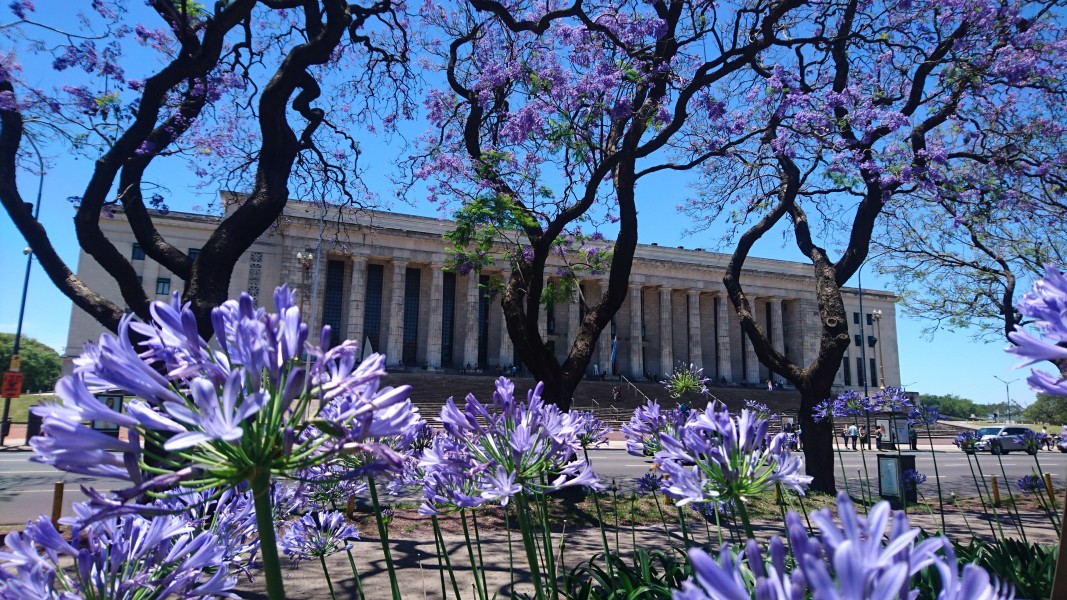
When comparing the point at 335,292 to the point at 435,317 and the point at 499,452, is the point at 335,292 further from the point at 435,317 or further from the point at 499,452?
the point at 499,452

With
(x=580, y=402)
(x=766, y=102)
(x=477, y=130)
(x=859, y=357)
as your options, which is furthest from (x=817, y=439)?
(x=859, y=357)

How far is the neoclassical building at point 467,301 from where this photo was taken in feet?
138

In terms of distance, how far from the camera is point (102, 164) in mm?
7977

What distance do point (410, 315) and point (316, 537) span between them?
47843mm

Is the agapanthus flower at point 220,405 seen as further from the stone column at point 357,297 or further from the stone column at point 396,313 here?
the stone column at point 396,313

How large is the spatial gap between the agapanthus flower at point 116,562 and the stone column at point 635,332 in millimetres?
51667

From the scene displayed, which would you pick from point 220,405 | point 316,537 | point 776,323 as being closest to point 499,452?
point 220,405

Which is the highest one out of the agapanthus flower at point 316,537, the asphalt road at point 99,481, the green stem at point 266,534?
the green stem at point 266,534

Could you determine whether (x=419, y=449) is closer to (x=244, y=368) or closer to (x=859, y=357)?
(x=244, y=368)

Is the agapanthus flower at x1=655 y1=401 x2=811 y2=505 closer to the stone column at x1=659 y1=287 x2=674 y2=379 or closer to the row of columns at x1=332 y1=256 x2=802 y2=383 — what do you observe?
the row of columns at x1=332 y1=256 x2=802 y2=383

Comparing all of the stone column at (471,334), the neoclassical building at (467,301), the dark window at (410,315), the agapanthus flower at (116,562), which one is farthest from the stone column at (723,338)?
the agapanthus flower at (116,562)

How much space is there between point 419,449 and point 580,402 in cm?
3901

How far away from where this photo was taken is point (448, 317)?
5012 cm

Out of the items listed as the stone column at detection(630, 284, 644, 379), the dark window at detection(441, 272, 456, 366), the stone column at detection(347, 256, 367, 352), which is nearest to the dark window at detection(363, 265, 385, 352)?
the stone column at detection(347, 256, 367, 352)
